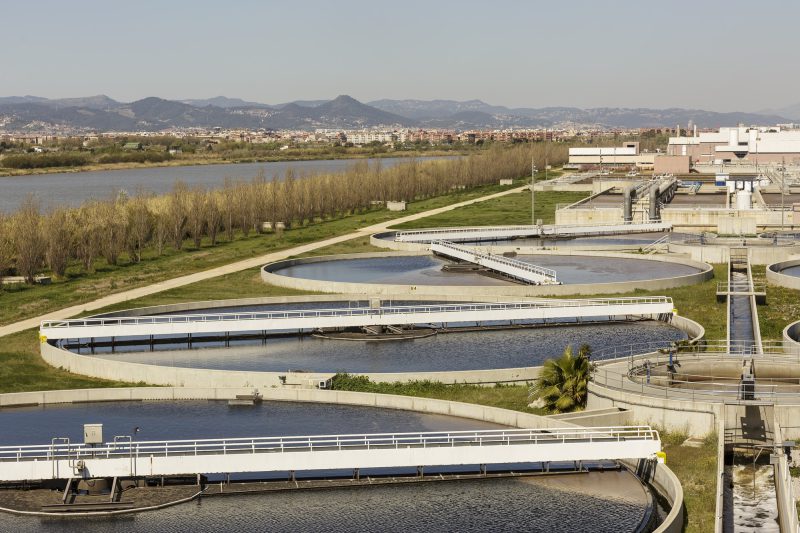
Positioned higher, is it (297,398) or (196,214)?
(196,214)

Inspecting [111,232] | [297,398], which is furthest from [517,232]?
[297,398]

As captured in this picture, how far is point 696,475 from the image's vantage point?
35938mm

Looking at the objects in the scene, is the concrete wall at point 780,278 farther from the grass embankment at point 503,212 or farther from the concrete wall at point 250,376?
the grass embankment at point 503,212

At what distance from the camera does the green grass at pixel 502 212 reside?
117 meters

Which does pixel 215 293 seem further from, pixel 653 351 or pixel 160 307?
pixel 653 351

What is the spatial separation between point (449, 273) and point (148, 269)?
76.7ft

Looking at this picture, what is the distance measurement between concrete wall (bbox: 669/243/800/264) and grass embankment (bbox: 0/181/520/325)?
1356 inches

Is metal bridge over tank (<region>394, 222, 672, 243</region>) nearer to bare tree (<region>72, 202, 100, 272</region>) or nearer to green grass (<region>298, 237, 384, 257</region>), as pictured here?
green grass (<region>298, 237, 384, 257</region>)

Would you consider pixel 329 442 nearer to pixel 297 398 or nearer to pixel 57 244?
pixel 297 398

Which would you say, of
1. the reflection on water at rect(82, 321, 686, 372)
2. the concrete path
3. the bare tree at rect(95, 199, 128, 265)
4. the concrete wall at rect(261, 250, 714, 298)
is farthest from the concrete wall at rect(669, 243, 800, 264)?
the bare tree at rect(95, 199, 128, 265)

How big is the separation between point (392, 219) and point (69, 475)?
3452 inches

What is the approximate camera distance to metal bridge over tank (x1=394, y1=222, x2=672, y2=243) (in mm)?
98812

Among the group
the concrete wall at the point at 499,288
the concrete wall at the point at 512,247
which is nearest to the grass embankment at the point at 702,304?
the concrete wall at the point at 499,288

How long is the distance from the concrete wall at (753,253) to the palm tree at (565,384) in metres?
40.3
